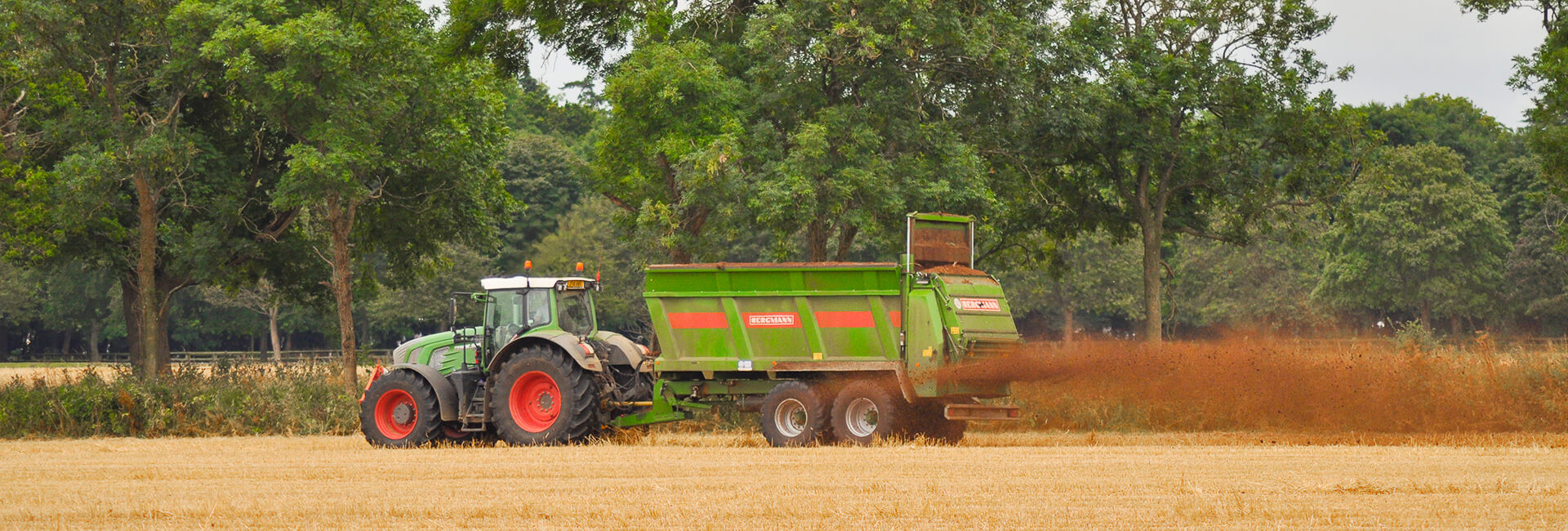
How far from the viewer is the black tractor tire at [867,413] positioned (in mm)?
19031

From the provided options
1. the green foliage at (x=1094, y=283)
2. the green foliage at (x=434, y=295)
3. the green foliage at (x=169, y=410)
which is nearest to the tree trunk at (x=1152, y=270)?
the green foliage at (x=169, y=410)

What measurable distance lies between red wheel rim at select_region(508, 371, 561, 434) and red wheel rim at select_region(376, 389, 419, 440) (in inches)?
55.7

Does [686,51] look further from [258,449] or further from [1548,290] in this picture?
[1548,290]

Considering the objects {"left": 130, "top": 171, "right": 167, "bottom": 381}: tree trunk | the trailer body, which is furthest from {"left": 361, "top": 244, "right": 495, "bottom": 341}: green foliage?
the trailer body

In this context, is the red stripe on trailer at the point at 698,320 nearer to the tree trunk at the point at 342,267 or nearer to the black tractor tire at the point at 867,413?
the black tractor tire at the point at 867,413

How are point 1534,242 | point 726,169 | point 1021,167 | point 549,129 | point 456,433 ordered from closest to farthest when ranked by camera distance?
point 456,433, point 726,169, point 1021,167, point 1534,242, point 549,129

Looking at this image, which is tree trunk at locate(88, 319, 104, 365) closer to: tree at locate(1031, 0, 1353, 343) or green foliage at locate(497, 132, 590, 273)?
green foliage at locate(497, 132, 590, 273)

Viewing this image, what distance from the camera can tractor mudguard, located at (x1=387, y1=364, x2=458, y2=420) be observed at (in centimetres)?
2027

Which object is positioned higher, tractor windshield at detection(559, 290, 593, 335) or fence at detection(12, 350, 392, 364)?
tractor windshield at detection(559, 290, 593, 335)

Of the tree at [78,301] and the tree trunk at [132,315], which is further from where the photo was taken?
the tree at [78,301]

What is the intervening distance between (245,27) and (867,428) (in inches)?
667

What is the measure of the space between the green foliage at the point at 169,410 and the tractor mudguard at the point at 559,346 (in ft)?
16.9

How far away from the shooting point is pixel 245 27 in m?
29.9

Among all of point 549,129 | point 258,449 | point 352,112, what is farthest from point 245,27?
point 549,129
